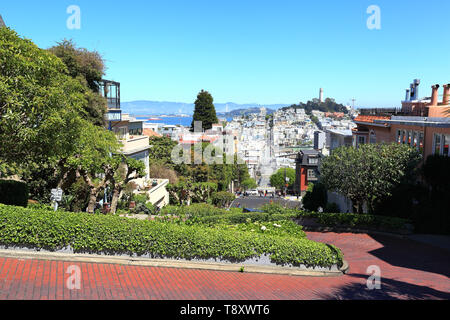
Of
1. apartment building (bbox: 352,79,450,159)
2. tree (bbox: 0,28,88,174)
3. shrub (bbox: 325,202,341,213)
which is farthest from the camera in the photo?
shrub (bbox: 325,202,341,213)

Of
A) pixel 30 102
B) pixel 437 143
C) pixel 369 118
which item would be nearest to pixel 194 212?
pixel 30 102

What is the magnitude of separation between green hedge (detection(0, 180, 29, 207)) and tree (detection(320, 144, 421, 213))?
1386cm

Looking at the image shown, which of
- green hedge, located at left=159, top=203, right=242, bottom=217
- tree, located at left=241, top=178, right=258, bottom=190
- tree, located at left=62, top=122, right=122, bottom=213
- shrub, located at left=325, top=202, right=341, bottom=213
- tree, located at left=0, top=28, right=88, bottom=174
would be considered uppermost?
tree, located at left=0, top=28, right=88, bottom=174

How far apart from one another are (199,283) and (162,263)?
1622 mm

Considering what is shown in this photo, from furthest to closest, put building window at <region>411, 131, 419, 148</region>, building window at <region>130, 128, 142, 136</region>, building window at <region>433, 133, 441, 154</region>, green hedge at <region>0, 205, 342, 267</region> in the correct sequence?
building window at <region>130, 128, 142, 136</region>, building window at <region>411, 131, 419, 148</region>, building window at <region>433, 133, 441, 154</region>, green hedge at <region>0, 205, 342, 267</region>

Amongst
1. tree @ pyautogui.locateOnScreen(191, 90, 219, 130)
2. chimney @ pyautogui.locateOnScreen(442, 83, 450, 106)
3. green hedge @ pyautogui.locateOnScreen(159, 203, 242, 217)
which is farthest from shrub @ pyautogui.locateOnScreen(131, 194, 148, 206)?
tree @ pyautogui.locateOnScreen(191, 90, 219, 130)

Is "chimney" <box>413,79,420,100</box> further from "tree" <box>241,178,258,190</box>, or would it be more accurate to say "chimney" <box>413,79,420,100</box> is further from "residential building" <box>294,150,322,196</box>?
"tree" <box>241,178,258,190</box>

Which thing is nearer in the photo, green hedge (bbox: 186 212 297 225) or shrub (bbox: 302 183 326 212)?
green hedge (bbox: 186 212 297 225)

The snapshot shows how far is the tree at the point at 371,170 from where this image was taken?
19.7m

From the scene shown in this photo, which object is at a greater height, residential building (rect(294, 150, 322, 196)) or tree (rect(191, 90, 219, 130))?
tree (rect(191, 90, 219, 130))

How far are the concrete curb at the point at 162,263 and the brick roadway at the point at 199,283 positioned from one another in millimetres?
221

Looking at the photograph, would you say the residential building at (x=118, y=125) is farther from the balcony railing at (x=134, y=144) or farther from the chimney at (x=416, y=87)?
the chimney at (x=416, y=87)

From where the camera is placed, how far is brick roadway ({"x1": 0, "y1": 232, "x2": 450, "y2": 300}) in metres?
7.92
